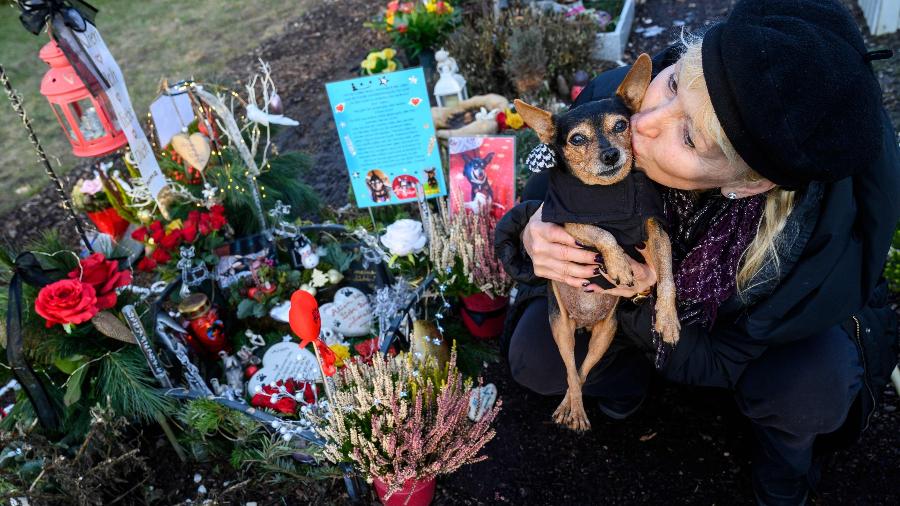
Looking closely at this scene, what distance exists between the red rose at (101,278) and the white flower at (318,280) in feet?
2.98

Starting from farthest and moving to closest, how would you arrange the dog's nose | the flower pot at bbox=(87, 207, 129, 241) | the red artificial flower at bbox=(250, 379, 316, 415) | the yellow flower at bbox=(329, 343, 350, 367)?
the flower pot at bbox=(87, 207, 129, 241), the yellow flower at bbox=(329, 343, 350, 367), the red artificial flower at bbox=(250, 379, 316, 415), the dog's nose

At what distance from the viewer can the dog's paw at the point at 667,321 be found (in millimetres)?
1907

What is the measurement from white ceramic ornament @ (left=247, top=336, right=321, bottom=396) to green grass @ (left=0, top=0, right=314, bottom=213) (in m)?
3.64

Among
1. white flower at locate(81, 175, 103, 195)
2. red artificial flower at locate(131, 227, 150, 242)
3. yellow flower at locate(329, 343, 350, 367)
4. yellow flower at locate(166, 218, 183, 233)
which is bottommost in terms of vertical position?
yellow flower at locate(329, 343, 350, 367)

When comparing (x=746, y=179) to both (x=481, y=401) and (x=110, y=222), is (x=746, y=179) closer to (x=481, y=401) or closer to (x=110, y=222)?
(x=481, y=401)

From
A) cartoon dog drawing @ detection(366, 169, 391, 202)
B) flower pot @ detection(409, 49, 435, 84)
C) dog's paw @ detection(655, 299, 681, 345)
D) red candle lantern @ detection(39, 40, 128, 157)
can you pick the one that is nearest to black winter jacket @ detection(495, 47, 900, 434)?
dog's paw @ detection(655, 299, 681, 345)

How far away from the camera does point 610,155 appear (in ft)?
5.29

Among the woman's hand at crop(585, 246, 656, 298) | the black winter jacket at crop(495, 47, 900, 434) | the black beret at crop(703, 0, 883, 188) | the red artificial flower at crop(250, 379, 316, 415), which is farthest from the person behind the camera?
the red artificial flower at crop(250, 379, 316, 415)

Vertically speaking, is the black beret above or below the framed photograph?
above

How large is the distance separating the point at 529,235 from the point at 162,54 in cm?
719

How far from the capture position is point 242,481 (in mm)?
2527

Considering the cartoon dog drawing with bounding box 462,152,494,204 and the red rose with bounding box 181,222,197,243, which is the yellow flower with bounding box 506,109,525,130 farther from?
the red rose with bounding box 181,222,197,243

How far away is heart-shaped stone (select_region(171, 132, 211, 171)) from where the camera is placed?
3.13m

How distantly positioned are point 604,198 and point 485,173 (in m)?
1.35
